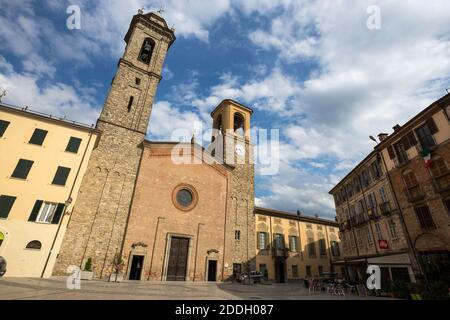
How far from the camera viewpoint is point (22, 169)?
46.0ft

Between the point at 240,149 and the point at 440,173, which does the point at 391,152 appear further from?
the point at 240,149

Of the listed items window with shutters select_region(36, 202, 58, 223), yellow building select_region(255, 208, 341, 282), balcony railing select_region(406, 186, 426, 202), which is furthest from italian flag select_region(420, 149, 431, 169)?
window with shutters select_region(36, 202, 58, 223)

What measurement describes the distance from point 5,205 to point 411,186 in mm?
26406

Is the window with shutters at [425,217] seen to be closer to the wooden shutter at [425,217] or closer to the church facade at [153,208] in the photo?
the wooden shutter at [425,217]

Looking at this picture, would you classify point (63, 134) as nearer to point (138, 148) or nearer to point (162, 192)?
point (138, 148)

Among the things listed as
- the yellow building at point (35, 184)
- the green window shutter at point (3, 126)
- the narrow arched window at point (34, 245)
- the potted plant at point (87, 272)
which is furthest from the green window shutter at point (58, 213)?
the green window shutter at point (3, 126)

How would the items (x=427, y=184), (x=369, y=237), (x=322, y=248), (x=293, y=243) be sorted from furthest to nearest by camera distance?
(x=322, y=248)
(x=293, y=243)
(x=369, y=237)
(x=427, y=184)

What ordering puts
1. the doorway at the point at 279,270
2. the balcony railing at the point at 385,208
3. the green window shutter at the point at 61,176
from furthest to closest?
the doorway at the point at 279,270 → the balcony railing at the point at 385,208 → the green window shutter at the point at 61,176

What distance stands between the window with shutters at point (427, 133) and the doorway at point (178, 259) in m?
19.8

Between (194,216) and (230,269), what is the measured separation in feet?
20.1

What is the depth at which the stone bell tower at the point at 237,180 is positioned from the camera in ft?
74.2

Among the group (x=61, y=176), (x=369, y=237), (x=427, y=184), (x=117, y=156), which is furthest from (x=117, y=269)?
(x=427, y=184)

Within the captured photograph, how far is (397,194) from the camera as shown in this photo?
666 inches
